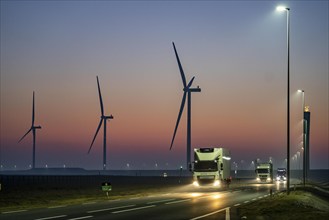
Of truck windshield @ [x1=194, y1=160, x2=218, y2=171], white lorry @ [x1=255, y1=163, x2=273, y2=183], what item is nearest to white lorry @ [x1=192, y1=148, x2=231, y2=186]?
truck windshield @ [x1=194, y1=160, x2=218, y2=171]

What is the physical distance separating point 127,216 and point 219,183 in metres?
32.7

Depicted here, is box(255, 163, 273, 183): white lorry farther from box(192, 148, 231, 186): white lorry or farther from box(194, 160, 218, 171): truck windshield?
box(194, 160, 218, 171): truck windshield

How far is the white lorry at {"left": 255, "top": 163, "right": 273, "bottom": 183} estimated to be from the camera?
284 feet

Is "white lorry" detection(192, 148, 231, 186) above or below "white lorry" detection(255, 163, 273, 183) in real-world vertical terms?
above

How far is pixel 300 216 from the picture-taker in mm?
23047

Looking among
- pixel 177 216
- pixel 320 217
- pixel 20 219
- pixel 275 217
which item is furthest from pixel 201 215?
pixel 20 219

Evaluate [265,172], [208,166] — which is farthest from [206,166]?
[265,172]

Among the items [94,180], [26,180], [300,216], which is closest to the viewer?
[300,216]

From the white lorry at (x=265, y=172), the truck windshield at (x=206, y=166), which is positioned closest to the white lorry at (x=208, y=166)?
the truck windshield at (x=206, y=166)

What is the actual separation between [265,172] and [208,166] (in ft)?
115

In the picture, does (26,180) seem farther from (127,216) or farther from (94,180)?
(127,216)

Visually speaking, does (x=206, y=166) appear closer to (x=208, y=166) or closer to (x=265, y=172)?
(x=208, y=166)

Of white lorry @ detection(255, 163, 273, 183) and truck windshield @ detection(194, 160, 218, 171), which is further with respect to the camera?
white lorry @ detection(255, 163, 273, 183)

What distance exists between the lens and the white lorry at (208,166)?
5375 centimetres
